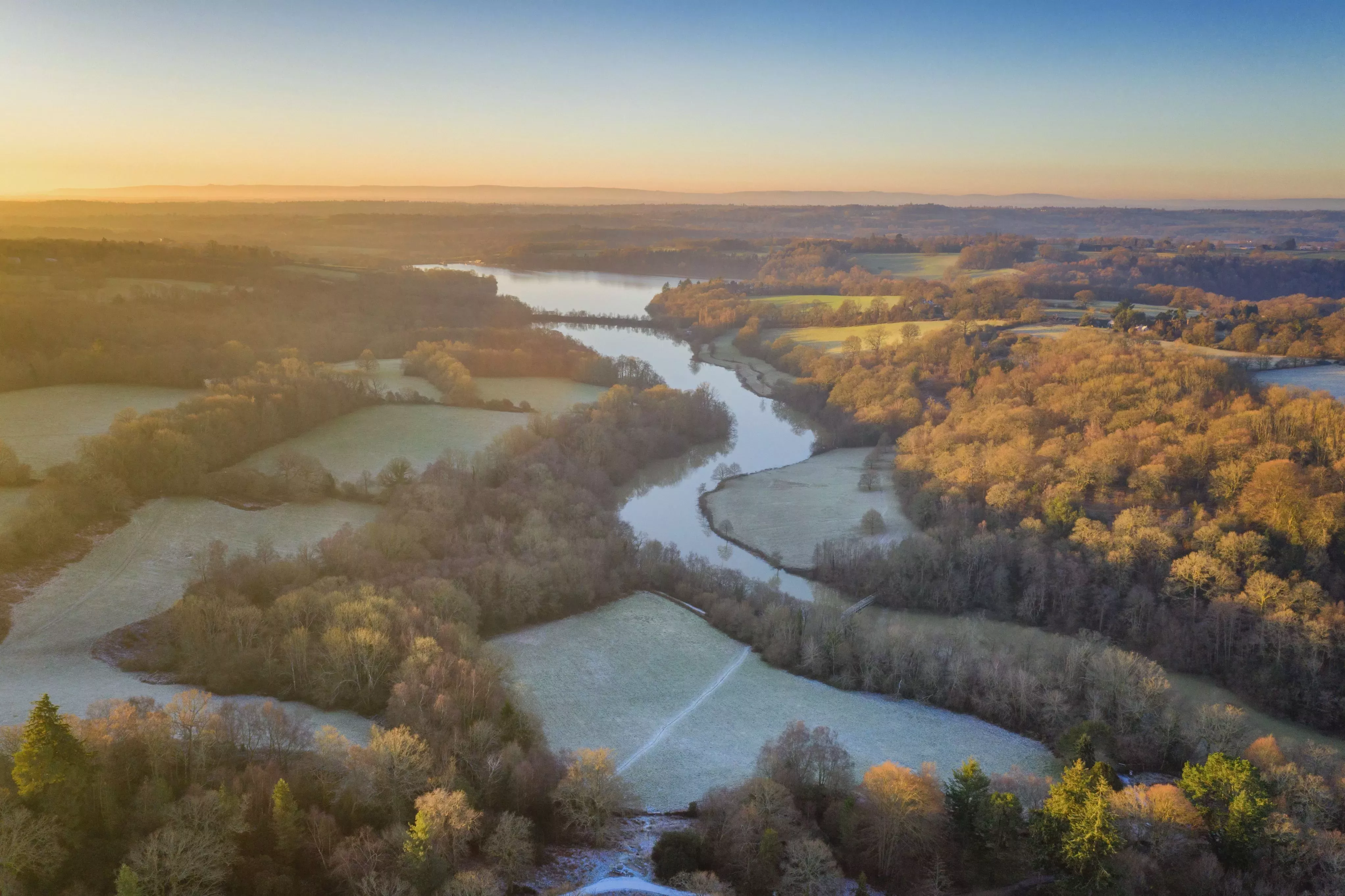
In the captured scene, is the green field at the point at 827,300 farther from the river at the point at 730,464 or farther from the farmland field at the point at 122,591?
the farmland field at the point at 122,591

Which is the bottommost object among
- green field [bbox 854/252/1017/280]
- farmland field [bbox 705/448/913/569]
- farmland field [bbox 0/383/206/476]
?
farmland field [bbox 705/448/913/569]

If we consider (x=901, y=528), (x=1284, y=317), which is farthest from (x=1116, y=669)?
(x=1284, y=317)

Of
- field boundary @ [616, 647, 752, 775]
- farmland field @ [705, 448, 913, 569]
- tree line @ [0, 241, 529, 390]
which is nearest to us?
field boundary @ [616, 647, 752, 775]

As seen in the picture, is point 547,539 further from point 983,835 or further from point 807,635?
point 983,835

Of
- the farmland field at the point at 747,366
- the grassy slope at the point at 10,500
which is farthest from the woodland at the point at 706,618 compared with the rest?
the farmland field at the point at 747,366

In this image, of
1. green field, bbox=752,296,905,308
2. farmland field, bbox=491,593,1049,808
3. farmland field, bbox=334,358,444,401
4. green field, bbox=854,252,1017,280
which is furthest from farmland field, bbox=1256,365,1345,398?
green field, bbox=854,252,1017,280

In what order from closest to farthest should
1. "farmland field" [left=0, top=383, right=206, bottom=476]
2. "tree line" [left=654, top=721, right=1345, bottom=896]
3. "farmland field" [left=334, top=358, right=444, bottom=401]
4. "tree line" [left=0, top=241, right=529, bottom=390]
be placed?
"tree line" [left=654, top=721, right=1345, bottom=896], "farmland field" [left=0, top=383, right=206, bottom=476], "tree line" [left=0, top=241, right=529, bottom=390], "farmland field" [left=334, top=358, right=444, bottom=401]

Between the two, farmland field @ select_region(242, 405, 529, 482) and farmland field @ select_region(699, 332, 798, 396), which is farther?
farmland field @ select_region(699, 332, 798, 396)

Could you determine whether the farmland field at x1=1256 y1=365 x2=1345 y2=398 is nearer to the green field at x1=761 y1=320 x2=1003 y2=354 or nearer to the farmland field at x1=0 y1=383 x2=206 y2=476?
the green field at x1=761 y1=320 x2=1003 y2=354
